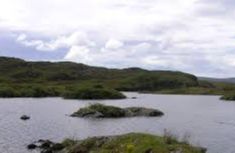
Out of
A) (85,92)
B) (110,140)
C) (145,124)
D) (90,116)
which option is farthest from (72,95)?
(110,140)

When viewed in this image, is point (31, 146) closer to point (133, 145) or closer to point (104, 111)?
point (133, 145)

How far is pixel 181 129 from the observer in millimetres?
82812

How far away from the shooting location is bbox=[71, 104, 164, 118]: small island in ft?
340

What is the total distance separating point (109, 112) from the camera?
10544 centimetres

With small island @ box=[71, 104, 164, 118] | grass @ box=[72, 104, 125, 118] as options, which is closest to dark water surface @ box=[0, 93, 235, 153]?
grass @ box=[72, 104, 125, 118]

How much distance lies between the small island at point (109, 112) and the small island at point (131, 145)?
5072 cm

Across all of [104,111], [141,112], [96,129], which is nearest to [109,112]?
Result: [104,111]

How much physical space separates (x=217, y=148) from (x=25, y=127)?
113 ft

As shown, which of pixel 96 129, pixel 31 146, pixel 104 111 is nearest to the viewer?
pixel 31 146

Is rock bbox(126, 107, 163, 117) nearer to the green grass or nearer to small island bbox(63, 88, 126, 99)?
the green grass

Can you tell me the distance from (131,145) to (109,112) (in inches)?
2584

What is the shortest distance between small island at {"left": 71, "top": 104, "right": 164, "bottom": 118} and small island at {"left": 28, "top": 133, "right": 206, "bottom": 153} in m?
50.7

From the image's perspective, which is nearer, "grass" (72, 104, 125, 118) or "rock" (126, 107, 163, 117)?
"grass" (72, 104, 125, 118)

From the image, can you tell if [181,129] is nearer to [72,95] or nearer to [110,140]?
[110,140]
